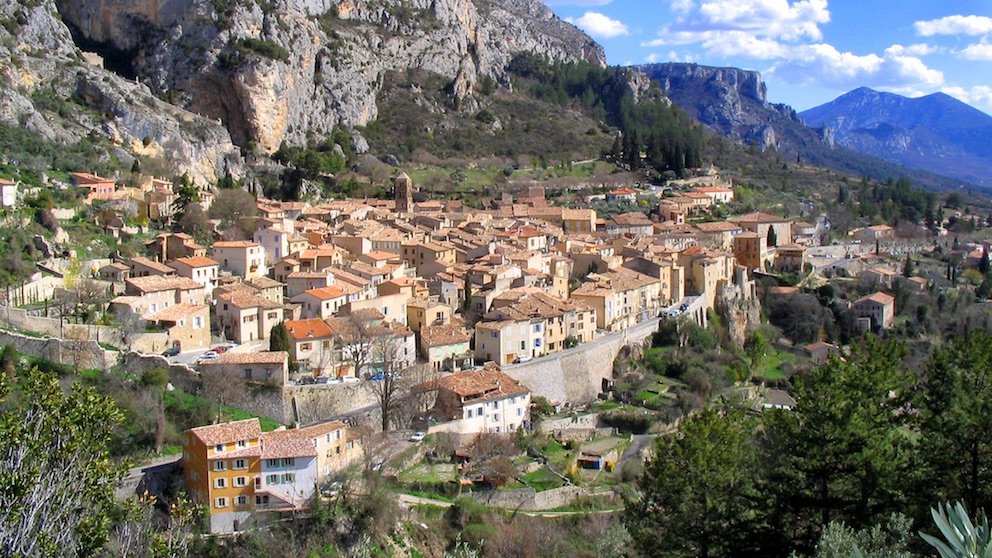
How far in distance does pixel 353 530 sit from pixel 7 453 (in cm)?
1427

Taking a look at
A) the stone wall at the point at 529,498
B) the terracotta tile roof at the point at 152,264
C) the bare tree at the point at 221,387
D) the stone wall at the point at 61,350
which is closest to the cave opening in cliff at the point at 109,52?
the terracotta tile roof at the point at 152,264

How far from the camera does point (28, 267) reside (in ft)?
96.1

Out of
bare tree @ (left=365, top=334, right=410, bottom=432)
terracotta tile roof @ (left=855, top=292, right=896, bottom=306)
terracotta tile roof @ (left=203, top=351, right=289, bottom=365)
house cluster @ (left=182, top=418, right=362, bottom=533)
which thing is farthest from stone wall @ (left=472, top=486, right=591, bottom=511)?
terracotta tile roof @ (left=855, top=292, right=896, bottom=306)

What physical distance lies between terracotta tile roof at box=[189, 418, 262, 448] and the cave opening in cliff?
44.4 metres

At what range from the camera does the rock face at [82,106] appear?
45594 millimetres

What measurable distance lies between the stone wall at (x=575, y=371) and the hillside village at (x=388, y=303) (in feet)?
0.36

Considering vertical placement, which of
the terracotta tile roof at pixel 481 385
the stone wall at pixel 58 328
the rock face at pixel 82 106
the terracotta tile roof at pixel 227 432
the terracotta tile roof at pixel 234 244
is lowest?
the terracotta tile roof at pixel 481 385

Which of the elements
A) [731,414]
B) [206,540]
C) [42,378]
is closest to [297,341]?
[206,540]

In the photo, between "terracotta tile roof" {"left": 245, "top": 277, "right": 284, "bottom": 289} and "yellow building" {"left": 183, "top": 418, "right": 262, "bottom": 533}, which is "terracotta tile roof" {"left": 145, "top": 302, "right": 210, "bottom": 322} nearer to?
"terracotta tile roof" {"left": 245, "top": 277, "right": 284, "bottom": 289}

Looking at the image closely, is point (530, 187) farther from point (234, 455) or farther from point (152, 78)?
point (234, 455)

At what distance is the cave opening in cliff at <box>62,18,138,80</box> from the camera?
203 feet

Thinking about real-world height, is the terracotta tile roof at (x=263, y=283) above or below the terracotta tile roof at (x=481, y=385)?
above

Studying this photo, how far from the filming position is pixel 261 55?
60.9 metres

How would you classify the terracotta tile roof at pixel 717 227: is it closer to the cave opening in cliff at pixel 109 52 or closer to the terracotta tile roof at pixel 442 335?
the terracotta tile roof at pixel 442 335
